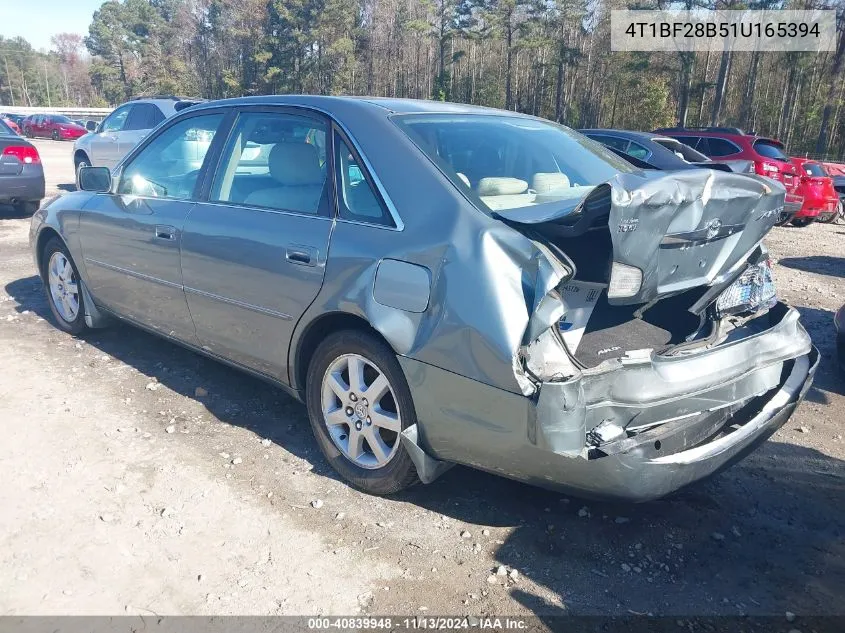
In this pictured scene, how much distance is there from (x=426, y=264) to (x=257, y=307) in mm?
1120

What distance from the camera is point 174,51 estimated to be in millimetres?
69312

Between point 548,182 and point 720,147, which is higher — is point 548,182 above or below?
above

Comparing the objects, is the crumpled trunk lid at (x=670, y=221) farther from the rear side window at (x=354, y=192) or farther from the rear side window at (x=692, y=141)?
the rear side window at (x=692, y=141)

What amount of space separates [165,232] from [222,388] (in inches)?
41.4

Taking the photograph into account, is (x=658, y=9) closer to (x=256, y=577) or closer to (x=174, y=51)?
(x=256, y=577)

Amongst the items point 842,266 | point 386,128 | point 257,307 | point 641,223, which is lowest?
point 842,266

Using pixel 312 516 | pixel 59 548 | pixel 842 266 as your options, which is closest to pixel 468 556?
pixel 312 516

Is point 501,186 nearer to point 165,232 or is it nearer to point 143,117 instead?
point 165,232

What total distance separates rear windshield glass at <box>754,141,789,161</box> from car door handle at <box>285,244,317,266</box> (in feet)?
37.9

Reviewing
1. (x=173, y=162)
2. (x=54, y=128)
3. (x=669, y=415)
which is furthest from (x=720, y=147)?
(x=54, y=128)

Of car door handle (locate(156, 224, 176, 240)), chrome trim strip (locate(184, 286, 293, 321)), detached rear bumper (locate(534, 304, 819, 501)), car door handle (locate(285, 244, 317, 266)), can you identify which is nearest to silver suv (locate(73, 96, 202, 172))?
car door handle (locate(156, 224, 176, 240))

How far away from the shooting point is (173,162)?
4.32 meters

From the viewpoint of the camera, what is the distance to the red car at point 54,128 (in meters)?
37.9

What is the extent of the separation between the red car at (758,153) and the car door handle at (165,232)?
10.9 m
